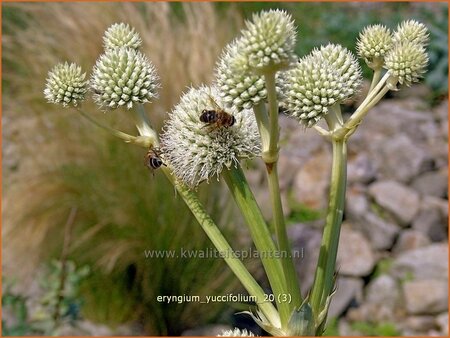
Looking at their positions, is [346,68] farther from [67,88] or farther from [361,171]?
[361,171]

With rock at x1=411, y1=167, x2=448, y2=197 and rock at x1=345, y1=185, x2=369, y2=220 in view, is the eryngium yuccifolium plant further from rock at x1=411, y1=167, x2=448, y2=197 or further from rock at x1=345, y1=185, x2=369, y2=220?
rock at x1=411, y1=167, x2=448, y2=197

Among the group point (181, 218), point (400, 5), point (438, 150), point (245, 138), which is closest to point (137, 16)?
point (181, 218)

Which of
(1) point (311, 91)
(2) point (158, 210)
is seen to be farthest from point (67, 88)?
(2) point (158, 210)

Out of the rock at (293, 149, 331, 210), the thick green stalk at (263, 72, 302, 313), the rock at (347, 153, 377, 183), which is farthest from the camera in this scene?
the rock at (347, 153, 377, 183)

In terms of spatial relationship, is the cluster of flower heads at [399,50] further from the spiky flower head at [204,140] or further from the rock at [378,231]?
the rock at [378,231]

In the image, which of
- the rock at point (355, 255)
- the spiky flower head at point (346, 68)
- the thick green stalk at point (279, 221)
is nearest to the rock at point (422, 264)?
the rock at point (355, 255)

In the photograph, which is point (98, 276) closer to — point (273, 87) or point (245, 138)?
point (245, 138)

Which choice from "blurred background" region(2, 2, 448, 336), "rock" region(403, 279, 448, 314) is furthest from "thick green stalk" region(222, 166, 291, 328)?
"rock" region(403, 279, 448, 314)
